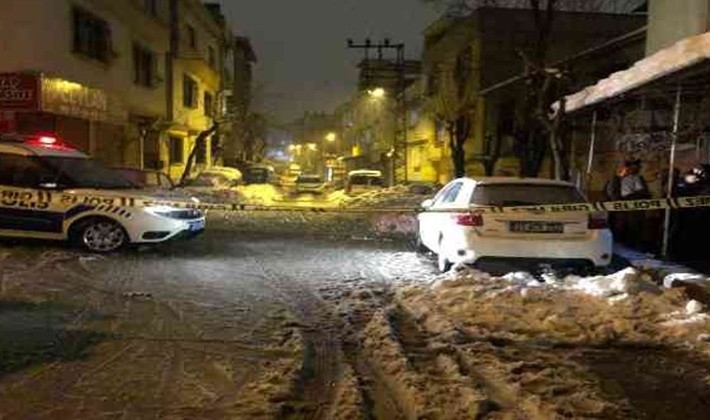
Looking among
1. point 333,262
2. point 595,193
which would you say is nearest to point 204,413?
point 333,262

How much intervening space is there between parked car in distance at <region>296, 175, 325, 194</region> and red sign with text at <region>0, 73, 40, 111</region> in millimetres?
22834

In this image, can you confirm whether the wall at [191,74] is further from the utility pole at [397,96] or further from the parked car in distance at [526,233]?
the parked car in distance at [526,233]

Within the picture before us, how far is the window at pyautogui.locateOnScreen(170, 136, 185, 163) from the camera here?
35734 mm

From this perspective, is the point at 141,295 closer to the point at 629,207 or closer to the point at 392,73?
the point at 629,207

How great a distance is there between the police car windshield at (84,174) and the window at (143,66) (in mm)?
15742

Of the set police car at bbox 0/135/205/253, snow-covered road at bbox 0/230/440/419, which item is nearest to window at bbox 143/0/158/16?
police car at bbox 0/135/205/253

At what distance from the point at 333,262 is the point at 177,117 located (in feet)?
79.1

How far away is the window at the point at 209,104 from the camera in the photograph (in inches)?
1670

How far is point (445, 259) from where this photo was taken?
1026cm

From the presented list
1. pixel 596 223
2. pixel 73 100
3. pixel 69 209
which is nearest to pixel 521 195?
pixel 596 223

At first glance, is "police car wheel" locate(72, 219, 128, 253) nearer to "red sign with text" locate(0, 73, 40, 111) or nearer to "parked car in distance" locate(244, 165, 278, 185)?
"red sign with text" locate(0, 73, 40, 111)

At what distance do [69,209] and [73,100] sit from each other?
10.4 meters

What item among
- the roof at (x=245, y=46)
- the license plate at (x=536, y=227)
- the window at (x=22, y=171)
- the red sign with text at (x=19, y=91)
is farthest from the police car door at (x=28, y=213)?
the roof at (x=245, y=46)

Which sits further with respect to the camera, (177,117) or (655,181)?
(177,117)
